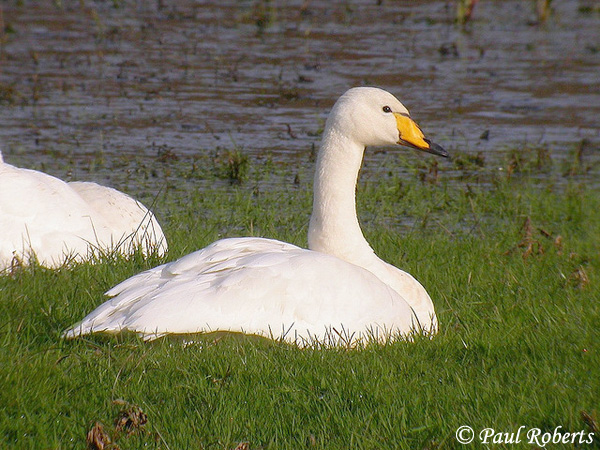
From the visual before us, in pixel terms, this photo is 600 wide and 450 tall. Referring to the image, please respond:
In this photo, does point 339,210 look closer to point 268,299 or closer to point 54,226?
point 268,299

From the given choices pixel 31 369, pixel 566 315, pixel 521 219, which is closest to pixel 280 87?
pixel 521 219

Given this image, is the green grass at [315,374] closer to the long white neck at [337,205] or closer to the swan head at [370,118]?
the long white neck at [337,205]

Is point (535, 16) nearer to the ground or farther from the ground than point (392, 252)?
farther from the ground

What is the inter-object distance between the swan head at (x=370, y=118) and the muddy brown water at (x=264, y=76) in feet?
12.6

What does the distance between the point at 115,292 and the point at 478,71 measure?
38.5 feet

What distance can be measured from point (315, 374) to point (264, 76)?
1081 cm

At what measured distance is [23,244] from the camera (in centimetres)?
633

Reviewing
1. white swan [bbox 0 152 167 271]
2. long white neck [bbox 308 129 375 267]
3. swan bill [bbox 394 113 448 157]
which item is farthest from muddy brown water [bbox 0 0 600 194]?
swan bill [bbox 394 113 448 157]

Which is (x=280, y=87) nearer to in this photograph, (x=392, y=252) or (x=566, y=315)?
(x=392, y=252)

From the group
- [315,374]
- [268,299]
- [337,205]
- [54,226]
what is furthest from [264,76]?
[315,374]

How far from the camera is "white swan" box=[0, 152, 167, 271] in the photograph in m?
6.35

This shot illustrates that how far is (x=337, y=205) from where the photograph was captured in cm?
582

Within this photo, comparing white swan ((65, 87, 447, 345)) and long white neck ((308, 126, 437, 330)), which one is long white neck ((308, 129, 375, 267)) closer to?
long white neck ((308, 126, 437, 330))

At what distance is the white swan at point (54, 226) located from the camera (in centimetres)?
635
